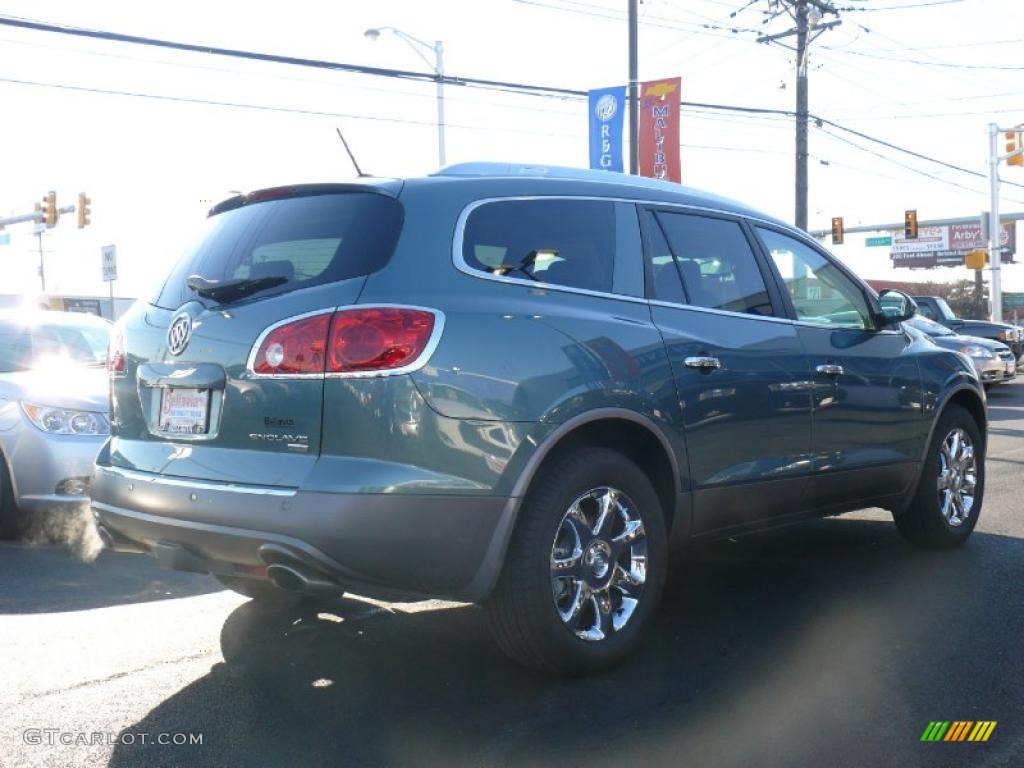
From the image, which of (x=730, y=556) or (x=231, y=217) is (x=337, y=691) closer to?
(x=231, y=217)

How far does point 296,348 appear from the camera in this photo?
11.8 feet

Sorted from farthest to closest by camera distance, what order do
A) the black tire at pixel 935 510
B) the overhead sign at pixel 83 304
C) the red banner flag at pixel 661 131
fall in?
1. the overhead sign at pixel 83 304
2. the red banner flag at pixel 661 131
3. the black tire at pixel 935 510

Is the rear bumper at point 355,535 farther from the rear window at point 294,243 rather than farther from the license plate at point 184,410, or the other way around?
the rear window at point 294,243

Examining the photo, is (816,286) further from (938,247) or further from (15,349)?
(938,247)

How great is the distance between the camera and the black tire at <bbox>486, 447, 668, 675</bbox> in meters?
3.69

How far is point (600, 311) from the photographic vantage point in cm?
408

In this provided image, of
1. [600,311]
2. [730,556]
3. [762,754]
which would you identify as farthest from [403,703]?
[730,556]

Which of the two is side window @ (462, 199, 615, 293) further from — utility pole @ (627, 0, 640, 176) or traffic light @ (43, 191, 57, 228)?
traffic light @ (43, 191, 57, 228)

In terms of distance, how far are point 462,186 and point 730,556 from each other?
2946 millimetres

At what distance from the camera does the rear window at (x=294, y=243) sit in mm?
3738

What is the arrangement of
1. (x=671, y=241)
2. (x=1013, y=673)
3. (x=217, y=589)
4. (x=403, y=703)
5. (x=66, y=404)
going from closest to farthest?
(x=403, y=703) → (x=1013, y=673) → (x=671, y=241) → (x=217, y=589) → (x=66, y=404)

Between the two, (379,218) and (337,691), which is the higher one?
(379,218)

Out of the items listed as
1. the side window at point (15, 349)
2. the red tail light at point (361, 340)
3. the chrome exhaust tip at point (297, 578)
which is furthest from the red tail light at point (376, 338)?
the side window at point (15, 349)

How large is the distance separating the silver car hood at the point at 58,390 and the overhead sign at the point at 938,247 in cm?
10398
